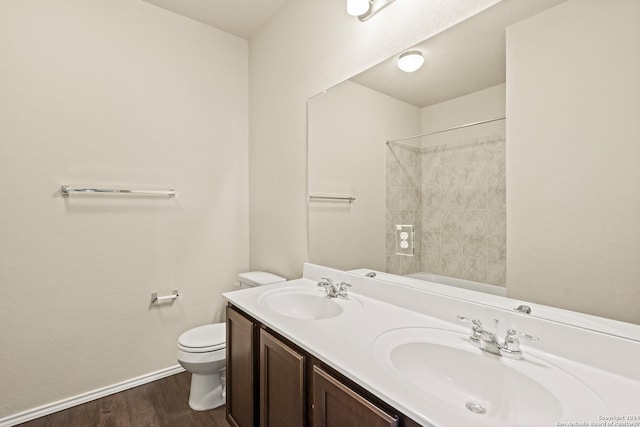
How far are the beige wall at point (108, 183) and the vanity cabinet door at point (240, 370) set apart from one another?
95cm

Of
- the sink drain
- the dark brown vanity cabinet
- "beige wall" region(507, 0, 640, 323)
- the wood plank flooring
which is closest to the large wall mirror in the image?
"beige wall" region(507, 0, 640, 323)

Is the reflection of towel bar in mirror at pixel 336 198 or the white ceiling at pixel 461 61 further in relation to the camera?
the reflection of towel bar in mirror at pixel 336 198

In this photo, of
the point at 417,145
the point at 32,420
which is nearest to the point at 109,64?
the point at 417,145

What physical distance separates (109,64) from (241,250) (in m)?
1.66

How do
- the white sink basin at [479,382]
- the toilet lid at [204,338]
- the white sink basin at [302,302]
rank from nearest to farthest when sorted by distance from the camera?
the white sink basin at [479,382], the white sink basin at [302,302], the toilet lid at [204,338]

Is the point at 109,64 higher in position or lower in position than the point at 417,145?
higher

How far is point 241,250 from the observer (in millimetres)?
2723

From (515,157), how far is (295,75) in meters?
1.59

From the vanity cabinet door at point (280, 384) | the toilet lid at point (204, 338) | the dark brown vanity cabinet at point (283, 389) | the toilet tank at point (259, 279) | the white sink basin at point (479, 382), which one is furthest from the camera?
the toilet tank at point (259, 279)

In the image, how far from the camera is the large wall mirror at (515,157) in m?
0.87

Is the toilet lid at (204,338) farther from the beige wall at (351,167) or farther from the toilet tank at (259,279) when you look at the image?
the beige wall at (351,167)

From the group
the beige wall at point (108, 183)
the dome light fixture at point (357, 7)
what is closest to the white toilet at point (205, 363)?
the beige wall at point (108, 183)

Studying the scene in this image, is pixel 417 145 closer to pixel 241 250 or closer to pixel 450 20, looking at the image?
pixel 450 20

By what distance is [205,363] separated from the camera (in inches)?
72.4
